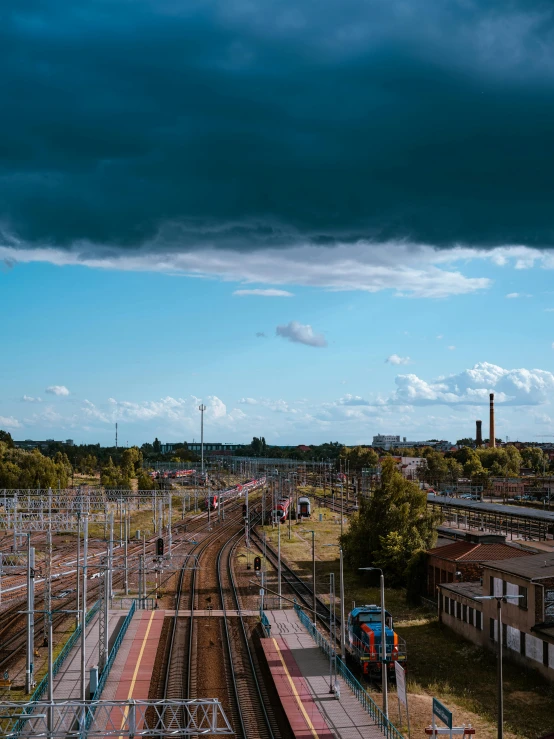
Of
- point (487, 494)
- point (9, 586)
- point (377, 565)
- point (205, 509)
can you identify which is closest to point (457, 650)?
point (377, 565)

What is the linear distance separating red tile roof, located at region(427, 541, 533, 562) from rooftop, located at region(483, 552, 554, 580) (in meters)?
8.48

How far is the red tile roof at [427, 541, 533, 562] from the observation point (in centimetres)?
5519

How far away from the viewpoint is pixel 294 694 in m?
35.6

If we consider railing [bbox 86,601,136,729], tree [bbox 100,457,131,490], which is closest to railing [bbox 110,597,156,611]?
railing [bbox 86,601,136,729]

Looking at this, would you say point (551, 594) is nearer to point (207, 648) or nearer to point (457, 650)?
point (457, 650)

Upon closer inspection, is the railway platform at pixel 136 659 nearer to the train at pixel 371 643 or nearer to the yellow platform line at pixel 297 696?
the yellow platform line at pixel 297 696

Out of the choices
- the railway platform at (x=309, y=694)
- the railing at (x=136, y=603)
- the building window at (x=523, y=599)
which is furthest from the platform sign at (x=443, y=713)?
the railing at (x=136, y=603)

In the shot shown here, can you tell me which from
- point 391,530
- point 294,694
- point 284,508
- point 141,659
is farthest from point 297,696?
point 284,508

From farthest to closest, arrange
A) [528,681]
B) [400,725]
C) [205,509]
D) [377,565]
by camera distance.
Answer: [205,509] < [377,565] < [528,681] < [400,725]

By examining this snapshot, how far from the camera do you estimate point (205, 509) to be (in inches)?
5157

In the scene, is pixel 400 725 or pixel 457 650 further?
pixel 457 650

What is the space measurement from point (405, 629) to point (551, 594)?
514 inches

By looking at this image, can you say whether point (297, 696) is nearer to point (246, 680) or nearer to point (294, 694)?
point (294, 694)

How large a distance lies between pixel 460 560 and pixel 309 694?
21948 millimetres
